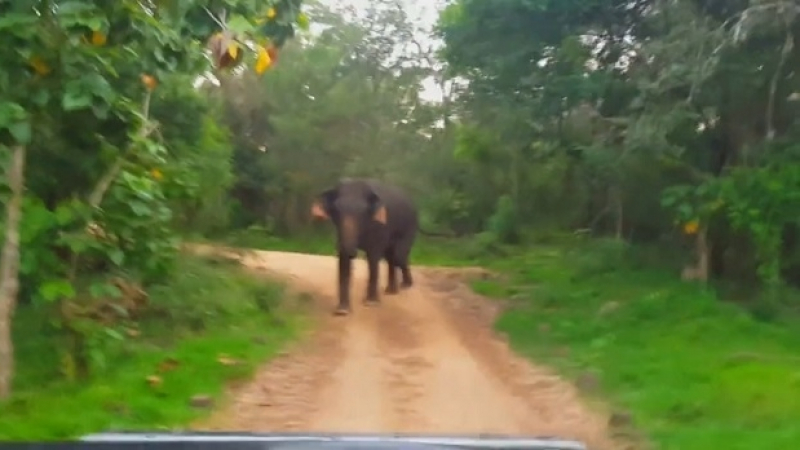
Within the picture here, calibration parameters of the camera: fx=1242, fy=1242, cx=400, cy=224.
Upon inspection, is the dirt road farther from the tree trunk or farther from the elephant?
the tree trunk

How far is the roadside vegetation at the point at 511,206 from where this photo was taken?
299 inches

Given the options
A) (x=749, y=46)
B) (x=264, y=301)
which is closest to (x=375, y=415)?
(x=264, y=301)

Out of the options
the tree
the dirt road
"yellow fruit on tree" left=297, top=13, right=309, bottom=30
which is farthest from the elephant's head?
"yellow fruit on tree" left=297, top=13, right=309, bottom=30

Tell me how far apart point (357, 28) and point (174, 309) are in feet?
47.1

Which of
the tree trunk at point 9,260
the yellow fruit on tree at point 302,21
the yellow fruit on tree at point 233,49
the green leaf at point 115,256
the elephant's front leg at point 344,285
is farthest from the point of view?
the elephant's front leg at point 344,285

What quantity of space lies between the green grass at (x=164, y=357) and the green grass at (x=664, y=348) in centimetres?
262

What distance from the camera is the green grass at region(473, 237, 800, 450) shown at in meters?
8.00

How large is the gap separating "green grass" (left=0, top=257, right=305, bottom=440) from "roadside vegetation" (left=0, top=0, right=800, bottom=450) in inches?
1.3

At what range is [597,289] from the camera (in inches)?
600

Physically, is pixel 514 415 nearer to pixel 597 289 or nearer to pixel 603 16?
pixel 597 289

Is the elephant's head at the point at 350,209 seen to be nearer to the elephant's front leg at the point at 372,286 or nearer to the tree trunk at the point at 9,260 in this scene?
the elephant's front leg at the point at 372,286

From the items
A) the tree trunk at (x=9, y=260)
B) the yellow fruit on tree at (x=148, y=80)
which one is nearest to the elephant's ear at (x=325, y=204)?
the yellow fruit on tree at (x=148, y=80)

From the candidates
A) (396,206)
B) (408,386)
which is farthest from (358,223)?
(408,386)

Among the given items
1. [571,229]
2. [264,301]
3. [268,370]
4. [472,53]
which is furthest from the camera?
[571,229]
